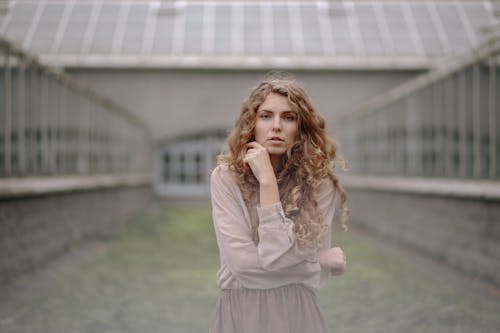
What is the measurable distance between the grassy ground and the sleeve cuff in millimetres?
2312

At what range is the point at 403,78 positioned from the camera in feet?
59.0

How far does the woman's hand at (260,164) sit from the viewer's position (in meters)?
2.27

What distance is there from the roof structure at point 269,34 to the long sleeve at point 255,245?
15074 millimetres

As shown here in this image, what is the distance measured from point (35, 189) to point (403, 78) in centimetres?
1324

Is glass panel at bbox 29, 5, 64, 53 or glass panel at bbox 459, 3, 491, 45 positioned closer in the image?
glass panel at bbox 29, 5, 64, 53

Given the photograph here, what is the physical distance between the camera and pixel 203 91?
18172 mm

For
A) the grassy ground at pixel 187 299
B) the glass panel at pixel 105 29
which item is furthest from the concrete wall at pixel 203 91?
the grassy ground at pixel 187 299

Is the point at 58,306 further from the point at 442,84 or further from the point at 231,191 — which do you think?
the point at 442,84

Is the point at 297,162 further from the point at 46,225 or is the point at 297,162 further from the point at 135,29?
the point at 135,29

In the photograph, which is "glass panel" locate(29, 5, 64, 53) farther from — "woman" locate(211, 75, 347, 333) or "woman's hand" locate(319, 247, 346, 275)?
"woman's hand" locate(319, 247, 346, 275)

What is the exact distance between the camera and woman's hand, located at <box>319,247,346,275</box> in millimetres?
2398

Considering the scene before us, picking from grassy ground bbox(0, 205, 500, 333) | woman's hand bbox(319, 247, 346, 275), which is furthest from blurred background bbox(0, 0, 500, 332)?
woman's hand bbox(319, 247, 346, 275)

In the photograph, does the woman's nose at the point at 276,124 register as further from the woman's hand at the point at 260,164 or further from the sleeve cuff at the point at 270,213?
the sleeve cuff at the point at 270,213

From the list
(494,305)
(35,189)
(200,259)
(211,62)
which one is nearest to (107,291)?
(35,189)
